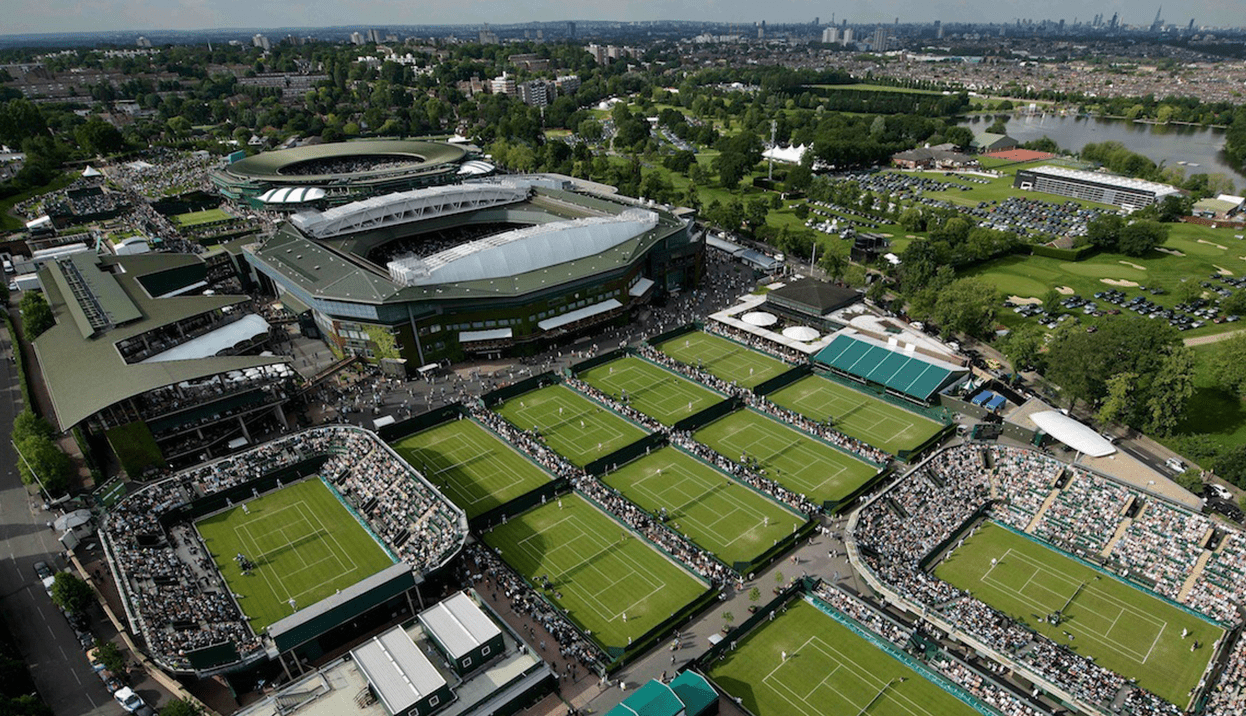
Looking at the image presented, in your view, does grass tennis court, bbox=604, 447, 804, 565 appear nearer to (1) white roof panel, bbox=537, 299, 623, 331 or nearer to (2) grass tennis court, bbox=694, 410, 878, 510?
(2) grass tennis court, bbox=694, 410, 878, 510

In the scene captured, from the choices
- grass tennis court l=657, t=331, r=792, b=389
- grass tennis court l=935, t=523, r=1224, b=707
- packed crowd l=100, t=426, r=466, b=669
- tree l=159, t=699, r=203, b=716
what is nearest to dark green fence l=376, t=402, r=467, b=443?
packed crowd l=100, t=426, r=466, b=669

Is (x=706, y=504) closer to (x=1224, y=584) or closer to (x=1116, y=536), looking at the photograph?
(x=1116, y=536)

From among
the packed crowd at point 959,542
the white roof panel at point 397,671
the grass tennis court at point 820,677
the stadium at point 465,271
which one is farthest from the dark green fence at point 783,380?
the white roof panel at point 397,671

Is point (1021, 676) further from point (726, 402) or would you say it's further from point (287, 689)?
point (287, 689)

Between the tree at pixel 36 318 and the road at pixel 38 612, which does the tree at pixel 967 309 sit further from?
the tree at pixel 36 318

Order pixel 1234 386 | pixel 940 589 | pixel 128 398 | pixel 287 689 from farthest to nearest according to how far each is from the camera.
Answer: pixel 1234 386
pixel 128 398
pixel 940 589
pixel 287 689

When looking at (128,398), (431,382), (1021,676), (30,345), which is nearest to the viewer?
(1021,676)

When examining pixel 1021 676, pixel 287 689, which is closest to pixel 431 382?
pixel 287 689
